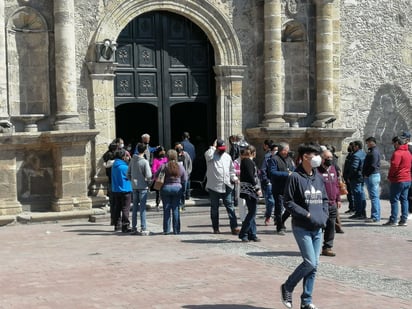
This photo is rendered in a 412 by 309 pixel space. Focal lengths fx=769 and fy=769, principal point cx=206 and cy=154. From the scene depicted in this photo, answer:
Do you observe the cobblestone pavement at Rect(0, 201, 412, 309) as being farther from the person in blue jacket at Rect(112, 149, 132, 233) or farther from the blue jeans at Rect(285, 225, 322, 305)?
the blue jeans at Rect(285, 225, 322, 305)

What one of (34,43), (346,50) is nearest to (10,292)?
(34,43)

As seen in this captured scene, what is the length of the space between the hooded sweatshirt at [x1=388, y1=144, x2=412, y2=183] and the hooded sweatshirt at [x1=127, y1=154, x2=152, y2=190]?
4836mm

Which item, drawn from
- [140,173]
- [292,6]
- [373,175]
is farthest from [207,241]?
[292,6]

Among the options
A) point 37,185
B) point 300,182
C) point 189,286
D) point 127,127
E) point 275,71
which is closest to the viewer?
point 300,182

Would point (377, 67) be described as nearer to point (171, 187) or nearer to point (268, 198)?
point (268, 198)

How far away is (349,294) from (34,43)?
34.8 feet

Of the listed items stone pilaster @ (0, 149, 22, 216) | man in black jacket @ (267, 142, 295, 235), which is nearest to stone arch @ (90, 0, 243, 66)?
stone pilaster @ (0, 149, 22, 216)

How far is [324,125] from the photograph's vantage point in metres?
19.4

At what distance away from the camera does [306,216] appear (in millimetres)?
Answer: 8047

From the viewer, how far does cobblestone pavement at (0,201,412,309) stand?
8.74 meters

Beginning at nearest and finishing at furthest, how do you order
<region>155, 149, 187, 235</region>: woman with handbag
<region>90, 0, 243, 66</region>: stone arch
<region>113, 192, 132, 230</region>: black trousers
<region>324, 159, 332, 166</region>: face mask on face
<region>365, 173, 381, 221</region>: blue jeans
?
<region>324, 159, 332, 166</region>: face mask on face, <region>155, 149, 187, 235</region>: woman with handbag, <region>113, 192, 132, 230</region>: black trousers, <region>365, 173, 381, 221</region>: blue jeans, <region>90, 0, 243, 66</region>: stone arch

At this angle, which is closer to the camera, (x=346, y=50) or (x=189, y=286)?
(x=189, y=286)

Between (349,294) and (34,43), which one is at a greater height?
(34,43)

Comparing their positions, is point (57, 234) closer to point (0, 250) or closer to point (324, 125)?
point (0, 250)
